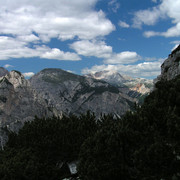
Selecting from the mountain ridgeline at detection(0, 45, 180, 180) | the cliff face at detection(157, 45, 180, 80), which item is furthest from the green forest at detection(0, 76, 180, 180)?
the cliff face at detection(157, 45, 180, 80)

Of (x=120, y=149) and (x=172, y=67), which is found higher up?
(x=172, y=67)

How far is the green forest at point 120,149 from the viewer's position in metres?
16.0

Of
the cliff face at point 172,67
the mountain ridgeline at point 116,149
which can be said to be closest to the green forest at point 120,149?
the mountain ridgeline at point 116,149

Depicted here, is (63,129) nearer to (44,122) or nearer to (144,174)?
(44,122)

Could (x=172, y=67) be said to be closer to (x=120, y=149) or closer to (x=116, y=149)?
(x=120, y=149)

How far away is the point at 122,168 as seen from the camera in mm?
19406

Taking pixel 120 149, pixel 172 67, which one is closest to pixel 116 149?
pixel 120 149

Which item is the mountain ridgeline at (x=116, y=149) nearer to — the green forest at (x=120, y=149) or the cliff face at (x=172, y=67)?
the green forest at (x=120, y=149)

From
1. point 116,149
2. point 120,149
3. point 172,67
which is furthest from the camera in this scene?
point 172,67

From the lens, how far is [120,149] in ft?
65.1

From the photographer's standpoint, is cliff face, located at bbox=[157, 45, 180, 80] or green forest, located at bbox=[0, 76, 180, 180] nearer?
green forest, located at bbox=[0, 76, 180, 180]

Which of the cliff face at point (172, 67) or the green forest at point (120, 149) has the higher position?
the cliff face at point (172, 67)

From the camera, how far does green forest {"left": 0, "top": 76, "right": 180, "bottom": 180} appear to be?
16.0 metres

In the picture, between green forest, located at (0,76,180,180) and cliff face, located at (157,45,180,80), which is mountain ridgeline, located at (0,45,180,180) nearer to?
green forest, located at (0,76,180,180)
